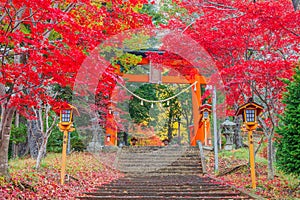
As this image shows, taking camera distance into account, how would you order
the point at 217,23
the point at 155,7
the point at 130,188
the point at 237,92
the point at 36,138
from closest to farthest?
the point at 130,188 < the point at 217,23 < the point at 237,92 < the point at 36,138 < the point at 155,7

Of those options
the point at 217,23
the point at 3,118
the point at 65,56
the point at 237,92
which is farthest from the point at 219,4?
the point at 3,118

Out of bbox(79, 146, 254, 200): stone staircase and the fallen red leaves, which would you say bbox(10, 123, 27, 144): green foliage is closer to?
the fallen red leaves

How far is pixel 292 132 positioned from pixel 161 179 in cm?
446

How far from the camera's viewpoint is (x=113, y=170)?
10.9 meters

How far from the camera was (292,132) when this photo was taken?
510 cm

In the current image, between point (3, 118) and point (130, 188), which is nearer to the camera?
point (3, 118)

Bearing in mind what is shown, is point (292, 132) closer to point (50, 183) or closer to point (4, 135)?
point (50, 183)

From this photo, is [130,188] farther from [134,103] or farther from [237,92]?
[134,103]

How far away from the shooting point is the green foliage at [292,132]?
4.96 metres

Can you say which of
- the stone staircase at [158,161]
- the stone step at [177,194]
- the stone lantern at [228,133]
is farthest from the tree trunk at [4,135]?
the stone lantern at [228,133]

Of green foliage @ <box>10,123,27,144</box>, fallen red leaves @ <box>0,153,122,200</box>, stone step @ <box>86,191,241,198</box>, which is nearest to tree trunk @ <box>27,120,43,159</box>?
green foliage @ <box>10,123,27,144</box>

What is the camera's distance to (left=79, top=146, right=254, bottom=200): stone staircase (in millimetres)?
5934

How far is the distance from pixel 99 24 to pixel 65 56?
2103mm

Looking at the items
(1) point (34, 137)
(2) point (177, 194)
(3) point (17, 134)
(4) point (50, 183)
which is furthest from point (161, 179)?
(3) point (17, 134)
